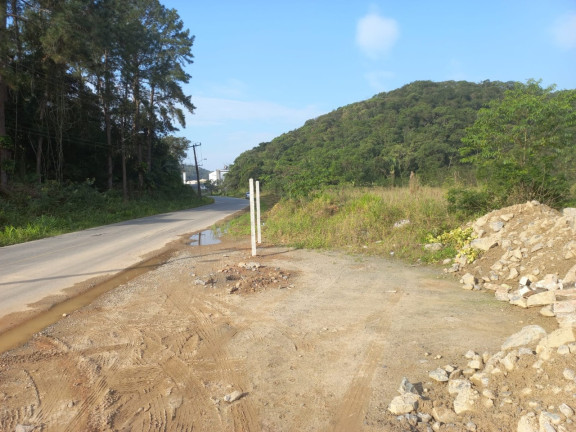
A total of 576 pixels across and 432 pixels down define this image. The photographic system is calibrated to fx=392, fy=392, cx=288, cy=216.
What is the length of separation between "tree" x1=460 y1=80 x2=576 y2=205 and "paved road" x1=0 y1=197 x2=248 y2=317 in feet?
31.5

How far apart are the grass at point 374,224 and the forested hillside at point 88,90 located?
46.8 ft

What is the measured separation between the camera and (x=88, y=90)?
25625mm

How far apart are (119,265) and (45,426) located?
20.6 ft

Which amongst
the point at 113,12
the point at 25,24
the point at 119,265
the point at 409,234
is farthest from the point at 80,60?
the point at 409,234

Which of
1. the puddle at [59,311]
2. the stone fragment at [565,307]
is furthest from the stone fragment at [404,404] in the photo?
the puddle at [59,311]

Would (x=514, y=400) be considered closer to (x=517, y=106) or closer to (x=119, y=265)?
(x=119, y=265)

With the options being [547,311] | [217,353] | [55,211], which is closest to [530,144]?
[547,311]

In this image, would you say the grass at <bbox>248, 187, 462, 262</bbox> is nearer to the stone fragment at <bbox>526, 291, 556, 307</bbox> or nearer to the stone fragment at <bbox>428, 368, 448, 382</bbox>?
the stone fragment at <bbox>526, 291, 556, 307</bbox>

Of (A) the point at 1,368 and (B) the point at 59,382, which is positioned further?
(A) the point at 1,368

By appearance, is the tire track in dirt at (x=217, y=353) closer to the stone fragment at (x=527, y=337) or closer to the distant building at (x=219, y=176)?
the stone fragment at (x=527, y=337)

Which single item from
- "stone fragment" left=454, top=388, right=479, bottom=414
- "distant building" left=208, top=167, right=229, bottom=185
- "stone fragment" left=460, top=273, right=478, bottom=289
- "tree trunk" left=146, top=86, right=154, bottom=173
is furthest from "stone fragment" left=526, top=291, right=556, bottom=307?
"distant building" left=208, top=167, right=229, bottom=185

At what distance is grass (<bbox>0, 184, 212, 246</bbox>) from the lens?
559 inches

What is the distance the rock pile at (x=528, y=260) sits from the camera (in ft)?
17.0

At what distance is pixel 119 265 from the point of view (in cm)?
882
